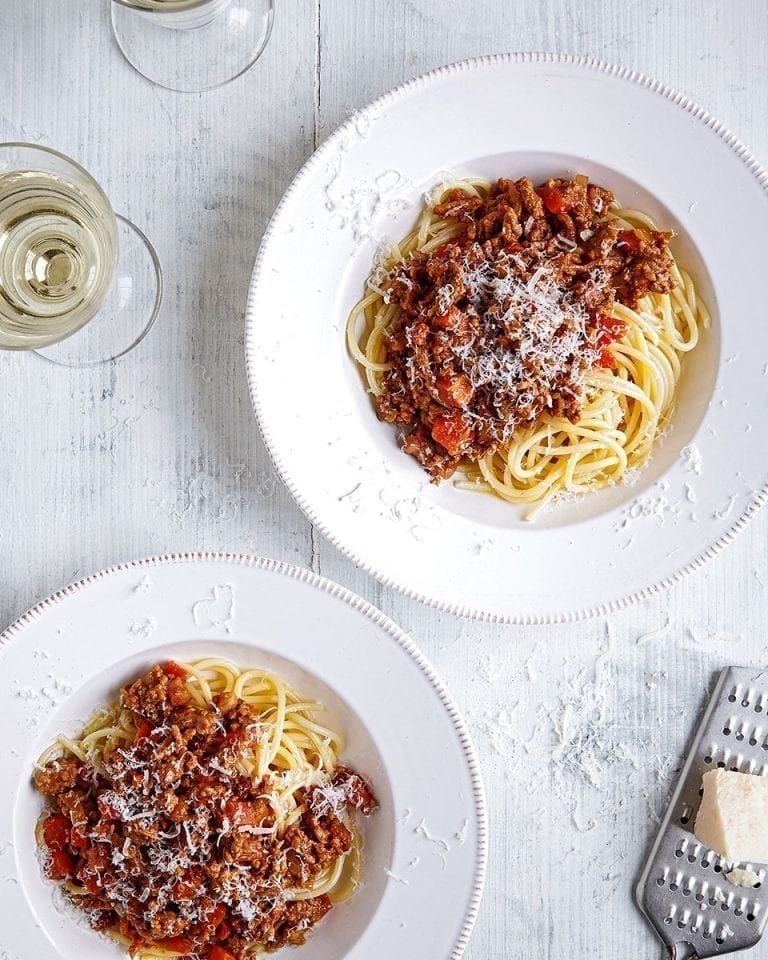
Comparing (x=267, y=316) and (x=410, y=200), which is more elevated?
(x=410, y=200)

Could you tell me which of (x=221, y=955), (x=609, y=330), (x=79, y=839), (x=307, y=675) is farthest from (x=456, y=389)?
(x=221, y=955)

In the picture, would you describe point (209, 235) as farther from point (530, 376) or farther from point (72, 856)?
point (72, 856)

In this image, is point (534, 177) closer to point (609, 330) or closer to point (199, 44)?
→ point (609, 330)

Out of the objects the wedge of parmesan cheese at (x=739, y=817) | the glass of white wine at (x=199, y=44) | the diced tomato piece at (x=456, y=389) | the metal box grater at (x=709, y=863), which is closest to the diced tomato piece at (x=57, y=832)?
the diced tomato piece at (x=456, y=389)

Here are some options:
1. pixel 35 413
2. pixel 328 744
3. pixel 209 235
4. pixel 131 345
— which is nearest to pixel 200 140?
pixel 209 235

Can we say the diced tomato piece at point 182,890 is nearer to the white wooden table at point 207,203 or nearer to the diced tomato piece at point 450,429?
the white wooden table at point 207,203
